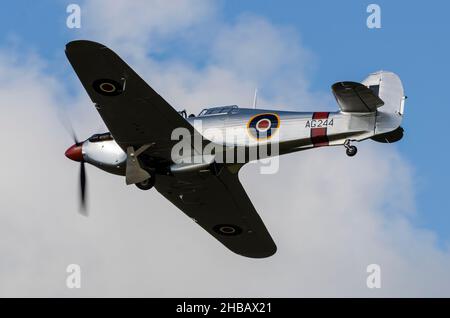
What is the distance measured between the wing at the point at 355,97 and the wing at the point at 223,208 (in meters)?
3.72

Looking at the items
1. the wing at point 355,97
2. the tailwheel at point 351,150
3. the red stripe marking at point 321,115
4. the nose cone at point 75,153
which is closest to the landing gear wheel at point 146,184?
the nose cone at point 75,153

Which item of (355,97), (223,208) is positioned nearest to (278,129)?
(355,97)

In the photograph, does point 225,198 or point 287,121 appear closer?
point 287,121

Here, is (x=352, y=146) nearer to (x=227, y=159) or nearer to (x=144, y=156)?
(x=227, y=159)

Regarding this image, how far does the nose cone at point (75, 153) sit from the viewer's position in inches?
1021

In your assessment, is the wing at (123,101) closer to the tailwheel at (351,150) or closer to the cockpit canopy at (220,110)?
the cockpit canopy at (220,110)

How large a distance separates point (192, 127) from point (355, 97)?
3.83m

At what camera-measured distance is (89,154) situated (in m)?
25.7

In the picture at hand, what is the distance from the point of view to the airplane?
74.9ft

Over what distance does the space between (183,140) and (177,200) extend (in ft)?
10.9
